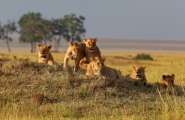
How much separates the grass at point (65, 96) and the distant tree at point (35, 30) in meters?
66.4

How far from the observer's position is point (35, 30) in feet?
268

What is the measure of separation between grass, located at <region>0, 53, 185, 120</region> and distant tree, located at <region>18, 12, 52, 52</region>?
218 feet

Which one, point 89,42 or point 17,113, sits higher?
point 89,42

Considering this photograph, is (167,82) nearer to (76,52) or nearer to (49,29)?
(76,52)

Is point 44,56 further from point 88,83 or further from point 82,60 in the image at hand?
point 88,83

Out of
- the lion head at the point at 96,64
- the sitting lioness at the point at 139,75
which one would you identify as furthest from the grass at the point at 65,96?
the sitting lioness at the point at 139,75

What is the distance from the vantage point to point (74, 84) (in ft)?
36.6

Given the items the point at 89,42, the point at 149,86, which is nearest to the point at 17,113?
the point at 89,42

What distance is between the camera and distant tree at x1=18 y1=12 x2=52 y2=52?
79.8m

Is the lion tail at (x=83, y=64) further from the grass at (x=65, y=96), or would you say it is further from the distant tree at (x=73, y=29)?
the distant tree at (x=73, y=29)

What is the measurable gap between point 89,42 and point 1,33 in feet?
233

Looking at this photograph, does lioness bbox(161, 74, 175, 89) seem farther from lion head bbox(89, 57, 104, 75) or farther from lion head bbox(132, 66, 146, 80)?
lion head bbox(89, 57, 104, 75)

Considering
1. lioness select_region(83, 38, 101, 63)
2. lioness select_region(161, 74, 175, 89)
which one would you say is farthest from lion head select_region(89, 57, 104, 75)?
lioness select_region(161, 74, 175, 89)

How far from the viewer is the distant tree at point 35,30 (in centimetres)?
7981
